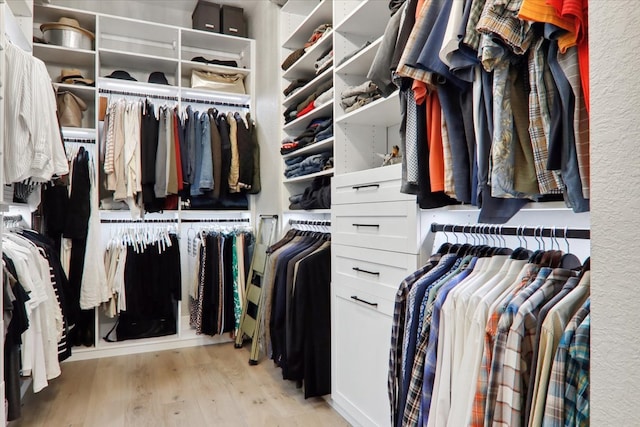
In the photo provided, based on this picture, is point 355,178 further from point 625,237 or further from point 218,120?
point 218,120

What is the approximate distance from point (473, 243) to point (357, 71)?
1183mm

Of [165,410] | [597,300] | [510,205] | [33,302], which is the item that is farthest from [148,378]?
[597,300]

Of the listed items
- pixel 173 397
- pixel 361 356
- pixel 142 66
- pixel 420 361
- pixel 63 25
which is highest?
pixel 63 25

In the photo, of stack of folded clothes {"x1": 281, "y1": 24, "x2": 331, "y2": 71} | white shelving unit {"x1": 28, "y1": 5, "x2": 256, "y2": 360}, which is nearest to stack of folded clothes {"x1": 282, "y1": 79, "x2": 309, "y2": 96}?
stack of folded clothes {"x1": 281, "y1": 24, "x2": 331, "y2": 71}

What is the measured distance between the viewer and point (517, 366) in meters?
0.98

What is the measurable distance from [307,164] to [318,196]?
0.29 metres

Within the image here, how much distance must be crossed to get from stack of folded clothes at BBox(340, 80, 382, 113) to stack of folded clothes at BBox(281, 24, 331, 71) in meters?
0.50

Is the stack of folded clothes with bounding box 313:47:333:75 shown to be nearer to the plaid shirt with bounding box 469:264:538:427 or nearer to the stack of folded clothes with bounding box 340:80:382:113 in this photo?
the stack of folded clothes with bounding box 340:80:382:113

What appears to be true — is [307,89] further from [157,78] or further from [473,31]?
[473,31]

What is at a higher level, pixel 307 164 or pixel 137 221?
pixel 307 164

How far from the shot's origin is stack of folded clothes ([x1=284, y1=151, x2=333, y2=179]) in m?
2.60

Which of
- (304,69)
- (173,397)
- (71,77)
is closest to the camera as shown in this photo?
(173,397)

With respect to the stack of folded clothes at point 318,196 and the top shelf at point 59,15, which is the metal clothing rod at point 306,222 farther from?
the top shelf at point 59,15

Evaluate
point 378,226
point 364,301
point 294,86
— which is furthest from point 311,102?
point 364,301
